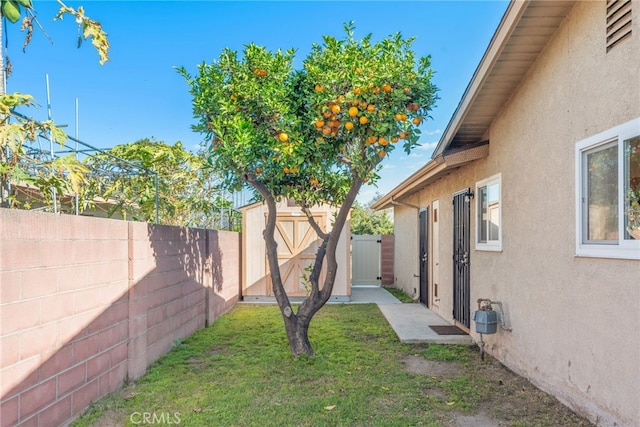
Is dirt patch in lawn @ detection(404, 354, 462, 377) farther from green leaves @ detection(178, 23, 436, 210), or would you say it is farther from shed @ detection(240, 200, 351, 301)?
shed @ detection(240, 200, 351, 301)

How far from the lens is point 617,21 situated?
11.0 ft

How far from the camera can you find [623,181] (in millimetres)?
3270

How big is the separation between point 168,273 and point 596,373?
4.89m

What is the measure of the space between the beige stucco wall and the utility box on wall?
0.66ft

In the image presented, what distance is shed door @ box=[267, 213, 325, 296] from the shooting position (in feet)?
34.2

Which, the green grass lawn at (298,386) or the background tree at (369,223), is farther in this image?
the background tree at (369,223)

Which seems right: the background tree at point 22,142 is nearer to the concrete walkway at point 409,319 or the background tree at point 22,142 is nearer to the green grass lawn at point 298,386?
the green grass lawn at point 298,386

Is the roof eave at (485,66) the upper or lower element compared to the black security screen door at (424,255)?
upper

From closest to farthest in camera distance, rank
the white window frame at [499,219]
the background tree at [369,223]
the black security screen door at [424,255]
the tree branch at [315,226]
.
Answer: the white window frame at [499,219], the tree branch at [315,226], the black security screen door at [424,255], the background tree at [369,223]

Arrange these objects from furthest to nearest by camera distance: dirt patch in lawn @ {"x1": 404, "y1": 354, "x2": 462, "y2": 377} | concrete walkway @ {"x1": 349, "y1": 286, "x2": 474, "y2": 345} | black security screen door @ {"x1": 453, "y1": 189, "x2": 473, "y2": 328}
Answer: black security screen door @ {"x1": 453, "y1": 189, "x2": 473, "y2": 328}, concrete walkway @ {"x1": 349, "y1": 286, "x2": 474, "y2": 345}, dirt patch in lawn @ {"x1": 404, "y1": 354, "x2": 462, "y2": 377}

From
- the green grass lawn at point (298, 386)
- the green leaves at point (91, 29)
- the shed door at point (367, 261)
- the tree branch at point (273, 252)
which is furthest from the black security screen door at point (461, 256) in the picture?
the shed door at point (367, 261)

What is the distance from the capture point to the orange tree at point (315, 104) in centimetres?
482

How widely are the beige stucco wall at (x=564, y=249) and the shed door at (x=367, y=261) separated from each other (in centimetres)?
863

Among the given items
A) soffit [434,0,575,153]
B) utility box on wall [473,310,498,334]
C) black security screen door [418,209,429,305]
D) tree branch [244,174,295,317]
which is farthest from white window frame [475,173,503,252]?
black security screen door [418,209,429,305]
